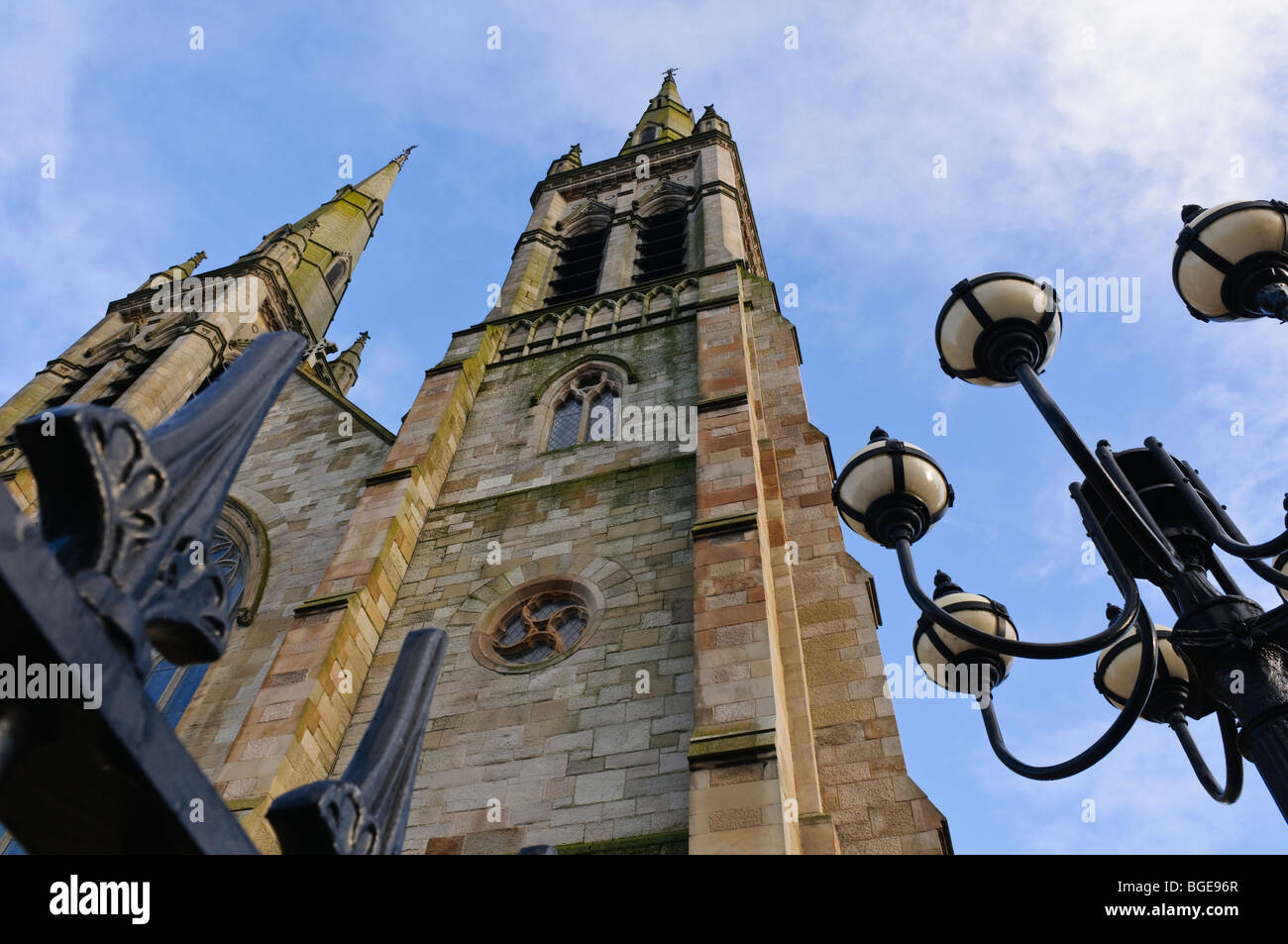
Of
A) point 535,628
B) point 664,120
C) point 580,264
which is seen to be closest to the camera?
point 535,628

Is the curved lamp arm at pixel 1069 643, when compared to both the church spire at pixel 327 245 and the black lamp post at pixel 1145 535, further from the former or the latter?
the church spire at pixel 327 245

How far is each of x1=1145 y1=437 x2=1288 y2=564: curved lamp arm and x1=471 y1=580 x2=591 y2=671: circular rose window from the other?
20.5ft

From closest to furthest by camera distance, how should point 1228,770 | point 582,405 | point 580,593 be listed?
point 1228,770
point 580,593
point 582,405

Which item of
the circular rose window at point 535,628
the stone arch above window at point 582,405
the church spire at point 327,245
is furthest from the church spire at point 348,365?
the circular rose window at point 535,628

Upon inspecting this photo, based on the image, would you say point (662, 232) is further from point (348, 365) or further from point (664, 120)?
point (664, 120)

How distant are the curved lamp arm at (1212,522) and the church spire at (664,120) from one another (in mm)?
33170

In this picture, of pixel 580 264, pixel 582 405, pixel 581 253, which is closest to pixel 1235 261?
pixel 582 405

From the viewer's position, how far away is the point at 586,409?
15586 mm

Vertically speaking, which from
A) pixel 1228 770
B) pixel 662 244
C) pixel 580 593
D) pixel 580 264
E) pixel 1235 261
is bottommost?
pixel 1228 770

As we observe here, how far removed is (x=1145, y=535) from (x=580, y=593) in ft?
23.3

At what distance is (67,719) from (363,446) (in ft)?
47.9

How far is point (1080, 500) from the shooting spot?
591 cm

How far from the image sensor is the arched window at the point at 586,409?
1488 cm
